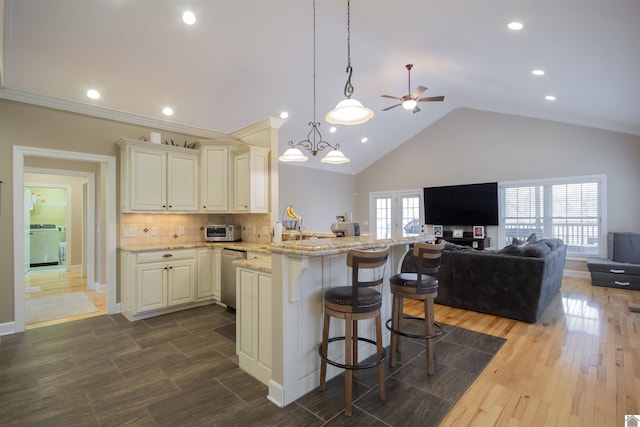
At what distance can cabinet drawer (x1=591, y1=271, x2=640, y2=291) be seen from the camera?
5.08 m

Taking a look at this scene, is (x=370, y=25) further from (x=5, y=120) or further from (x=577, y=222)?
(x=577, y=222)

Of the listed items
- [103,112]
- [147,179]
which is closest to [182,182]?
[147,179]

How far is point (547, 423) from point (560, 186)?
616 centimetres

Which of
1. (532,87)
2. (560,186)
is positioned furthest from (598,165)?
(532,87)

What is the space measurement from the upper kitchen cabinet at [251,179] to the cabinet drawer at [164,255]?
0.94 metres

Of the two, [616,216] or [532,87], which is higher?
[532,87]

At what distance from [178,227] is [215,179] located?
100 cm

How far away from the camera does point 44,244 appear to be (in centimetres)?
808

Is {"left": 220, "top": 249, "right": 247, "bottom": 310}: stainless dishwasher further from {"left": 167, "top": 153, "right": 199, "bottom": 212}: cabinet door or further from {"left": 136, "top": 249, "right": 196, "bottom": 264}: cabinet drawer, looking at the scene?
{"left": 167, "top": 153, "right": 199, "bottom": 212}: cabinet door

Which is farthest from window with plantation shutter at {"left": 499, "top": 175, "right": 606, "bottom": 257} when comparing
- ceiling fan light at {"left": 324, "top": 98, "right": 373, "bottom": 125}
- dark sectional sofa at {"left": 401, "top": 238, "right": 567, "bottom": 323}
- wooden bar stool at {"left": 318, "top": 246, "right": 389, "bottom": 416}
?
wooden bar stool at {"left": 318, "top": 246, "right": 389, "bottom": 416}

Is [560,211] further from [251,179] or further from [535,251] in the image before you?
[251,179]

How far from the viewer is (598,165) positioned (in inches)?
233

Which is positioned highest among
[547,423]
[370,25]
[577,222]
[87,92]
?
[370,25]

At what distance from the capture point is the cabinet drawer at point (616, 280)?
5.08 meters
